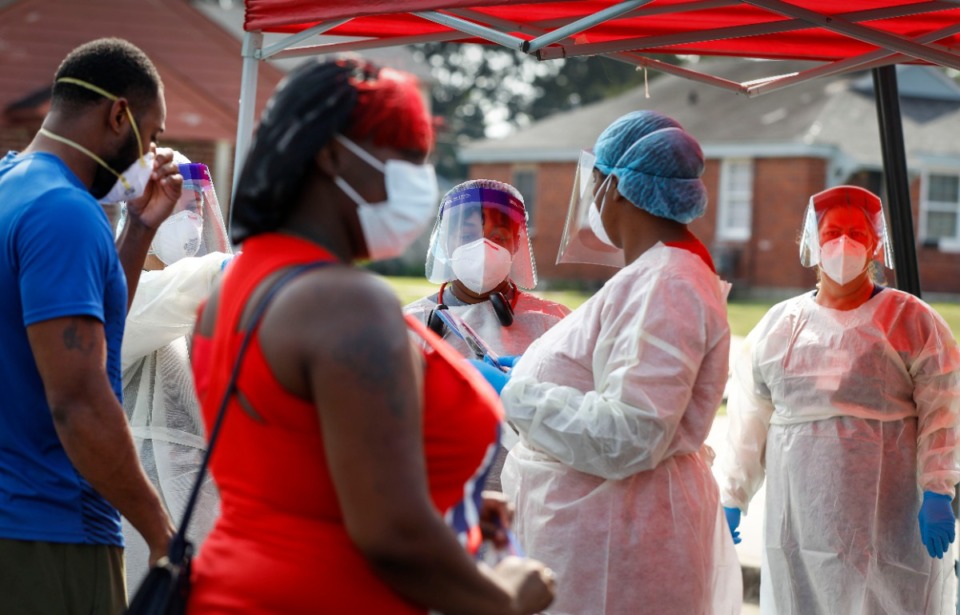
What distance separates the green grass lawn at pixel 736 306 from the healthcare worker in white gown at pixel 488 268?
38.1ft

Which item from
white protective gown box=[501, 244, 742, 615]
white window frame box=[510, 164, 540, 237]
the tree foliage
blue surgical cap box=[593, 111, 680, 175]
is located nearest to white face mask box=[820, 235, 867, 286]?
white protective gown box=[501, 244, 742, 615]

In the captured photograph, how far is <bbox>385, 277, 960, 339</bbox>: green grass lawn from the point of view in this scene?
17.2 metres

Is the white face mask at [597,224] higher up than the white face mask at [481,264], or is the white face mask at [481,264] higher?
the white face mask at [597,224]

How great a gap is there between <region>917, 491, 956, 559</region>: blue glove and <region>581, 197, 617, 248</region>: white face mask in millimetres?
1766

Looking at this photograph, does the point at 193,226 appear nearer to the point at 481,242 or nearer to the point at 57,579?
the point at 481,242

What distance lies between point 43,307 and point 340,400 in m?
0.93

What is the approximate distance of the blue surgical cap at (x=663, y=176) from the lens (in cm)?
292

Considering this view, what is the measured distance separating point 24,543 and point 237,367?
969mm

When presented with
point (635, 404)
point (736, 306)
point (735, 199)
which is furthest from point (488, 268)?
point (735, 199)

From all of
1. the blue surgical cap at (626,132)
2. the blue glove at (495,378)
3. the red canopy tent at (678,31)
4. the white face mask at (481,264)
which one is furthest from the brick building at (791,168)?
the blue surgical cap at (626,132)

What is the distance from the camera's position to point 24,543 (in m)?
2.42

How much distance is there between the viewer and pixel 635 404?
277cm

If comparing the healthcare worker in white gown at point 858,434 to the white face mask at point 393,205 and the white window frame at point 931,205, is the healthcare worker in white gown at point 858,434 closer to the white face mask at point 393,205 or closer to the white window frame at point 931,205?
the white face mask at point 393,205

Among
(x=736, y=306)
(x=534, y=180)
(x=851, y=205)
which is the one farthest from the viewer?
(x=534, y=180)
